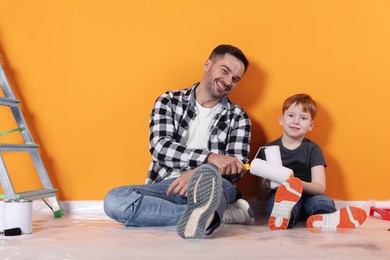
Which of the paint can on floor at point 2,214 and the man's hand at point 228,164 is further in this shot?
the man's hand at point 228,164

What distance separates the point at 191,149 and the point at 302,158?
1.92ft

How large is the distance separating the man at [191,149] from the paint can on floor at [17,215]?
33cm

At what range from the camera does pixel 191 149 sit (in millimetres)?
2104

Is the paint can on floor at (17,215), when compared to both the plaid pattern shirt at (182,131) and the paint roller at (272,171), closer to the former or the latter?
the plaid pattern shirt at (182,131)

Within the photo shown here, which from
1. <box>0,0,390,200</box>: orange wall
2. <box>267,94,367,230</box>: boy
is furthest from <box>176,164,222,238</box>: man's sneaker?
<box>0,0,390,200</box>: orange wall

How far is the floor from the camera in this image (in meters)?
1.32

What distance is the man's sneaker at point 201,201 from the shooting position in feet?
5.04

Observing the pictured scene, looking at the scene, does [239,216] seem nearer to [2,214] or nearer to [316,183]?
[316,183]

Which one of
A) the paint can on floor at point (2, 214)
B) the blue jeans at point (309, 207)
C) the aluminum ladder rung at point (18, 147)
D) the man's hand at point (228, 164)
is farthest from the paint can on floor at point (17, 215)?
the blue jeans at point (309, 207)

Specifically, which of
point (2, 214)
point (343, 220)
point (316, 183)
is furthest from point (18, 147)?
point (343, 220)

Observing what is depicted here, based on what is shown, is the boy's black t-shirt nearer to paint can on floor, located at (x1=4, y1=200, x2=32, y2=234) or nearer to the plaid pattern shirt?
the plaid pattern shirt

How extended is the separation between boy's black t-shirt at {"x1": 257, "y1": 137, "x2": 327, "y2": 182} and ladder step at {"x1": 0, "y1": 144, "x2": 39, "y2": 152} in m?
1.21

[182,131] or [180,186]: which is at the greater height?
[182,131]

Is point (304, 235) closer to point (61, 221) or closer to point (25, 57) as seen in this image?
point (61, 221)
